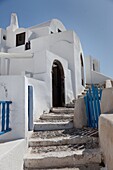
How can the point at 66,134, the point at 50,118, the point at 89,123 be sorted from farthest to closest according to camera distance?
the point at 50,118
the point at 89,123
the point at 66,134

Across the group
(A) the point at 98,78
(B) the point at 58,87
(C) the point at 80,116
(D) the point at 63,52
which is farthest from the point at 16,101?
(A) the point at 98,78

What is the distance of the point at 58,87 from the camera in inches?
368

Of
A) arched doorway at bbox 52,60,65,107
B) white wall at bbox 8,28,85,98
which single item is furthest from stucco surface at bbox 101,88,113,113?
white wall at bbox 8,28,85,98

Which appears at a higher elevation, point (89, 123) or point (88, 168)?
point (89, 123)

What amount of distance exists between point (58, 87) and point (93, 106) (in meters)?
4.55

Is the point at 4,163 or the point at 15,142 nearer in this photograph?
the point at 4,163

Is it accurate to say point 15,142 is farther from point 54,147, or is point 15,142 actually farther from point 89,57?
point 89,57

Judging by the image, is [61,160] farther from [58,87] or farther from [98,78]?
[98,78]

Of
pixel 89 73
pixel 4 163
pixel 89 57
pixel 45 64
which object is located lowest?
pixel 4 163

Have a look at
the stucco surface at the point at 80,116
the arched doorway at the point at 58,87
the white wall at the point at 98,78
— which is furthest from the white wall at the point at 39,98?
the white wall at the point at 98,78

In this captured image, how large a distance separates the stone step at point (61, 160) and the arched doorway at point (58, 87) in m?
5.59

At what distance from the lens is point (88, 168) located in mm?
3186

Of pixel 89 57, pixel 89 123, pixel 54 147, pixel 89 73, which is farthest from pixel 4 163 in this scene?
pixel 89 57

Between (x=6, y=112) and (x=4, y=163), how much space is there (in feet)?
4.17
